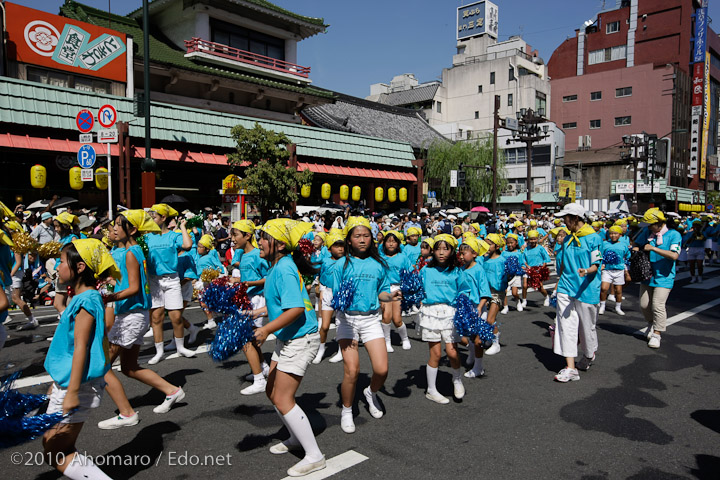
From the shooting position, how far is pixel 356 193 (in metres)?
27.4

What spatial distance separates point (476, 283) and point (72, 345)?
4259 millimetres

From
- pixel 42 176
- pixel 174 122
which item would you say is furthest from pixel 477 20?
pixel 42 176

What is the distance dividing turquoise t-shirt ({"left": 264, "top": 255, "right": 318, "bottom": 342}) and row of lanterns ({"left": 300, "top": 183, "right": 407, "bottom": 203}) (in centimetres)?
1865

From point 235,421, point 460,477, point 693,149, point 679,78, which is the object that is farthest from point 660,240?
point 693,149

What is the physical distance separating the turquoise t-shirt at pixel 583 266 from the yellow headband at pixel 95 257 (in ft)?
16.3

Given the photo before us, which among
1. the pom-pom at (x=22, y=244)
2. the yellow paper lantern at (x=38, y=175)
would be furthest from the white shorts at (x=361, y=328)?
the yellow paper lantern at (x=38, y=175)

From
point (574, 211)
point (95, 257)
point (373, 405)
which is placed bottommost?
point (373, 405)

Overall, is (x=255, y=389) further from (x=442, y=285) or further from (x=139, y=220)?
(x=442, y=285)

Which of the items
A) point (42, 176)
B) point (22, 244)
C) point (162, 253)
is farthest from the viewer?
point (42, 176)

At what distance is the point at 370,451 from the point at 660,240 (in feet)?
19.2

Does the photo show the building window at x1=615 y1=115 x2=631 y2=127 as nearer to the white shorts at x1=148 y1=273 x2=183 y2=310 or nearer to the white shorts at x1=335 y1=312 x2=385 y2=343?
the white shorts at x1=148 y1=273 x2=183 y2=310

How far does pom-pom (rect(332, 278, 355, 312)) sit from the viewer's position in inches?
175

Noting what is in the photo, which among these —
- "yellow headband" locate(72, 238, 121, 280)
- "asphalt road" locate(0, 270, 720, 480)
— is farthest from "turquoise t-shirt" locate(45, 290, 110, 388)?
"asphalt road" locate(0, 270, 720, 480)

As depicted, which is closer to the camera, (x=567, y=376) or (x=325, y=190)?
(x=567, y=376)
